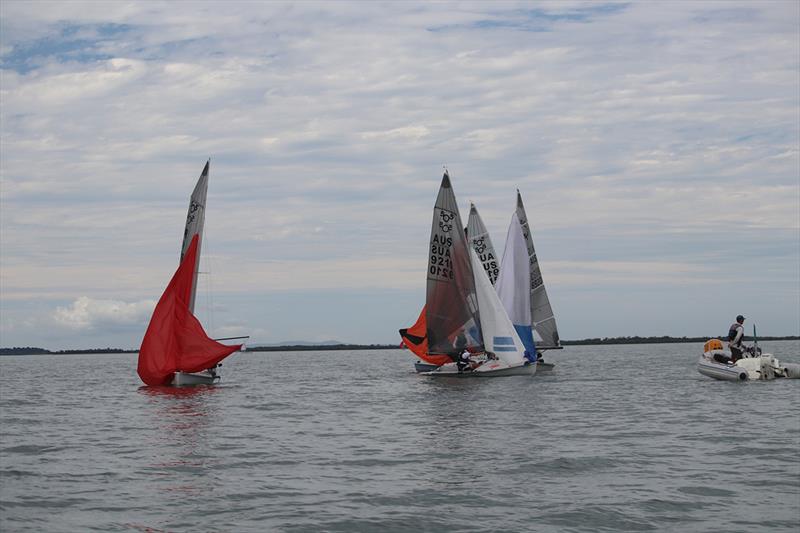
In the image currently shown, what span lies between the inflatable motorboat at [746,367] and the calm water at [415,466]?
5.06 m

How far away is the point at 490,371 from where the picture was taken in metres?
47.0

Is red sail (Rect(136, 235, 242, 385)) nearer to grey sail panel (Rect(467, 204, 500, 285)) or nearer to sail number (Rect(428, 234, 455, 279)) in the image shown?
sail number (Rect(428, 234, 455, 279))

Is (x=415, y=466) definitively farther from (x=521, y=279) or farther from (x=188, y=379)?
(x=521, y=279)

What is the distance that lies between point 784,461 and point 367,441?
412 inches

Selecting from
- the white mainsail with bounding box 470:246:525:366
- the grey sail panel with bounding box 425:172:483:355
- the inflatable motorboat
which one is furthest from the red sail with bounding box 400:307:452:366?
the inflatable motorboat

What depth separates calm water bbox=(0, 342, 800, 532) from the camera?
15.0 m

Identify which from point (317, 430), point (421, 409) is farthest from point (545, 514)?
point (421, 409)

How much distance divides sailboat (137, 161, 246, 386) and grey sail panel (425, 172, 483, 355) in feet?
39.9

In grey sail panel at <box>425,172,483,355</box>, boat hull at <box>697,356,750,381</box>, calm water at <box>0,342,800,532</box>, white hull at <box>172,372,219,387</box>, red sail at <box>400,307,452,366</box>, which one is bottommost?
calm water at <box>0,342,800,532</box>

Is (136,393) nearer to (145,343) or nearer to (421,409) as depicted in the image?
(145,343)

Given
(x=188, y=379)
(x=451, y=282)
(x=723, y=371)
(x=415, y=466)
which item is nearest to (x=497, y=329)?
(x=451, y=282)

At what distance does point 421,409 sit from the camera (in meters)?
35.1

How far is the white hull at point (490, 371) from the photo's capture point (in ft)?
154

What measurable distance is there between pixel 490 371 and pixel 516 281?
1003cm
